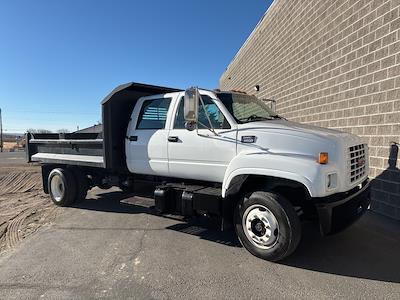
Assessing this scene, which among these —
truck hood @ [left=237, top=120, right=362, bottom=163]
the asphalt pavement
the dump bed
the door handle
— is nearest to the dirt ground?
the asphalt pavement

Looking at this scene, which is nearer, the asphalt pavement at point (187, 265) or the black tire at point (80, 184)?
the asphalt pavement at point (187, 265)

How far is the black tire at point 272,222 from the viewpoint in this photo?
14.9 feet

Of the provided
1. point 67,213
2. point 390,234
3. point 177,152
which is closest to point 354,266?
point 390,234

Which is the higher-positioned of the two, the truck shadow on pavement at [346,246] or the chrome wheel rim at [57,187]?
the chrome wheel rim at [57,187]

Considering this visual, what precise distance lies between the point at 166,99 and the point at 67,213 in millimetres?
3293

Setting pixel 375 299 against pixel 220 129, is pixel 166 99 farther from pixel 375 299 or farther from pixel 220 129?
pixel 375 299

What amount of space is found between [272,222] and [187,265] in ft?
3.95

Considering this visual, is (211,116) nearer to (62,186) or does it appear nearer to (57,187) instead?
(62,186)

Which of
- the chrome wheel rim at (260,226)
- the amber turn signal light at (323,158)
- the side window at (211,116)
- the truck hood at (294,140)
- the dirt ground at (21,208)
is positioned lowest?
the dirt ground at (21,208)

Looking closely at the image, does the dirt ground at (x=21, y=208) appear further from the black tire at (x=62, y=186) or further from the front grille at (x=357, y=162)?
the front grille at (x=357, y=162)

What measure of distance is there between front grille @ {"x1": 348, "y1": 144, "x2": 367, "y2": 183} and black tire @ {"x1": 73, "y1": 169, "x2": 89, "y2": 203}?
5841mm

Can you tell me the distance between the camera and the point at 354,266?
459 cm

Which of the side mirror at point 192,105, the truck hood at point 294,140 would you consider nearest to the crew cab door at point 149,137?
the side mirror at point 192,105

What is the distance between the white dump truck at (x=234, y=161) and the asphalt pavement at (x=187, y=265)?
1.42 feet
